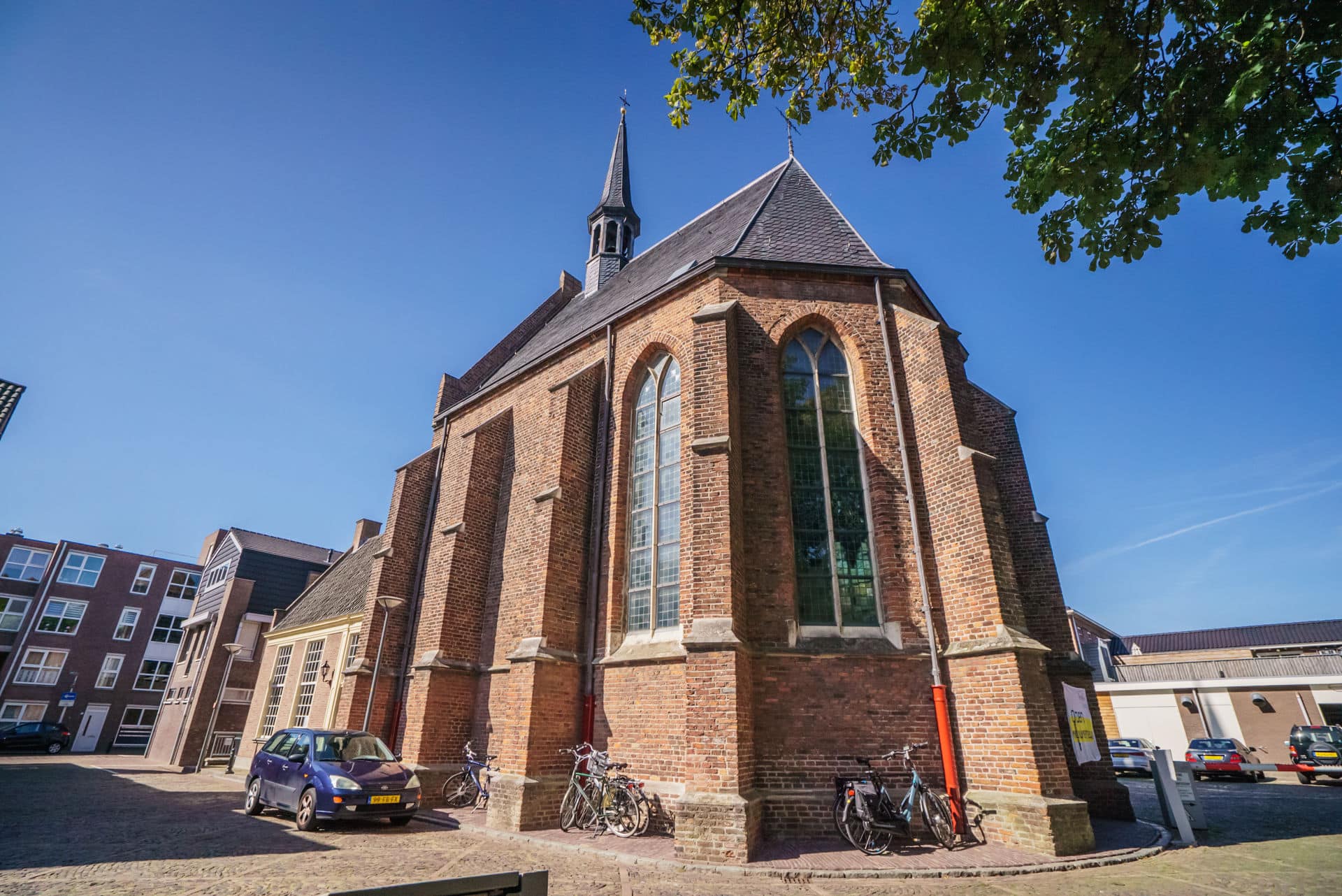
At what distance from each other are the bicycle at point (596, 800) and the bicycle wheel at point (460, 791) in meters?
3.19

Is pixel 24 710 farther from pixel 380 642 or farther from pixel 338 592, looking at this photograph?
pixel 380 642

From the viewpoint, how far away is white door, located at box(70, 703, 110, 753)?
33.0 meters

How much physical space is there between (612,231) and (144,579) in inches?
1521

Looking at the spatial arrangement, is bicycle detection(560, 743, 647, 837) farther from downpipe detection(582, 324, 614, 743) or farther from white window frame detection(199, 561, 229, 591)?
white window frame detection(199, 561, 229, 591)

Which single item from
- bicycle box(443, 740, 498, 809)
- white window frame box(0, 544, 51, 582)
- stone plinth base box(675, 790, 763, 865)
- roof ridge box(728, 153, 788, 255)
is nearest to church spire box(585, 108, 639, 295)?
roof ridge box(728, 153, 788, 255)

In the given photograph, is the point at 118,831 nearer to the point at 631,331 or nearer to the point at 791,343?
the point at 631,331

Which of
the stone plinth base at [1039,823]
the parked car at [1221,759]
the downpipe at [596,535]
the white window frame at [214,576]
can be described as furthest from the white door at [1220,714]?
the white window frame at [214,576]

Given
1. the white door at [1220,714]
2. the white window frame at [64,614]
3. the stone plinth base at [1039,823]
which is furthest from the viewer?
the white window frame at [64,614]

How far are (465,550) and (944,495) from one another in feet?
33.1

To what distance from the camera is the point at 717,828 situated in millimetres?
7477

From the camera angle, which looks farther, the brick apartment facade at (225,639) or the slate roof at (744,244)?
the brick apartment facade at (225,639)

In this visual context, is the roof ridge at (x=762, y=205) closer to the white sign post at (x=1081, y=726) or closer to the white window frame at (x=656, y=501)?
the white window frame at (x=656, y=501)

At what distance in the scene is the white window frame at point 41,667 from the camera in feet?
109

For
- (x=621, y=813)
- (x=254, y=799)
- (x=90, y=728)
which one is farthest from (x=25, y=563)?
(x=621, y=813)
